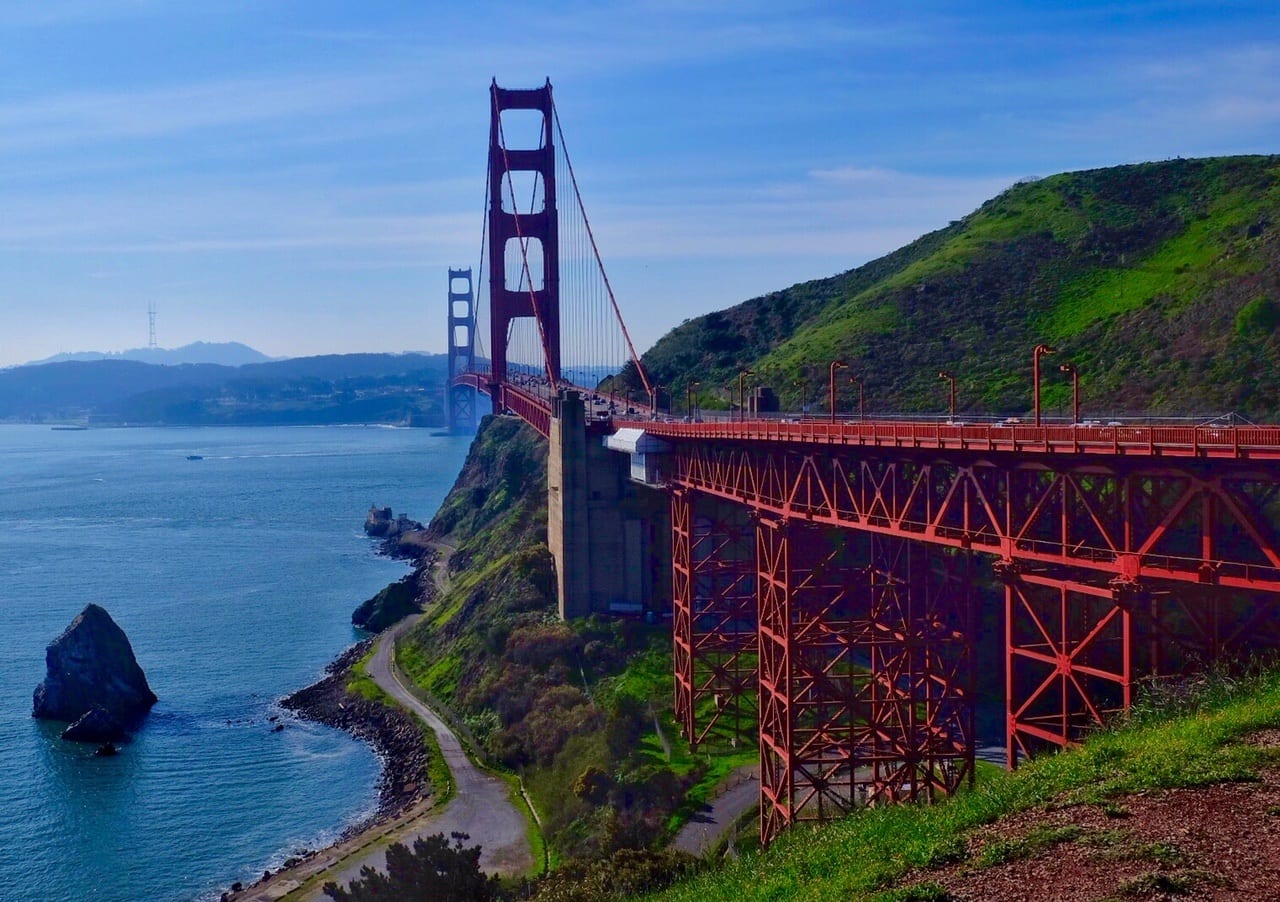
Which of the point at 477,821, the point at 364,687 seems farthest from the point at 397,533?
the point at 477,821

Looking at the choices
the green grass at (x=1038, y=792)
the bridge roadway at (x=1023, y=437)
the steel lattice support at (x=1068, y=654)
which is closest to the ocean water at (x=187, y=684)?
the bridge roadway at (x=1023, y=437)

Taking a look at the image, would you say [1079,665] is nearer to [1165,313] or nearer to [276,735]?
[276,735]

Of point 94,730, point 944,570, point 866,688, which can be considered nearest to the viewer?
point 944,570

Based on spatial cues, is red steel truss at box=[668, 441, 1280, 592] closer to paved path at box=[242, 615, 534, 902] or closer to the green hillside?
paved path at box=[242, 615, 534, 902]

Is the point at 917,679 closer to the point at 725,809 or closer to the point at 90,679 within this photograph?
the point at 725,809

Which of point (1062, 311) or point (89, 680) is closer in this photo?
point (89, 680)

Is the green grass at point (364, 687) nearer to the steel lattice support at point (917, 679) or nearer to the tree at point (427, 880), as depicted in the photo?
the tree at point (427, 880)
